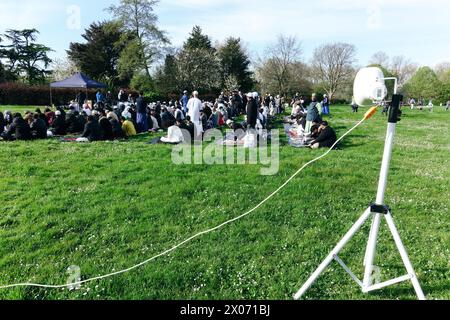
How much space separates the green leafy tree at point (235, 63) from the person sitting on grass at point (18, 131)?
137 feet

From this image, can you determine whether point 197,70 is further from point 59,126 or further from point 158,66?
point 59,126

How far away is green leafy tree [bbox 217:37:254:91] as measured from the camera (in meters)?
52.8

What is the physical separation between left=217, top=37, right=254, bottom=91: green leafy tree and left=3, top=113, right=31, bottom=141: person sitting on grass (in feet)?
137

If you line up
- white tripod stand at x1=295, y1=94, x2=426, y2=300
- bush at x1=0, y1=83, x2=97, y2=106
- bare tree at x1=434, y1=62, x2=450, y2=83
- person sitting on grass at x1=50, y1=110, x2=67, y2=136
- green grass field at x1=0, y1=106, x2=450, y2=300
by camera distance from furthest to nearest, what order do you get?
bare tree at x1=434, y1=62, x2=450, y2=83
bush at x1=0, y1=83, x2=97, y2=106
person sitting on grass at x1=50, y1=110, x2=67, y2=136
green grass field at x1=0, y1=106, x2=450, y2=300
white tripod stand at x1=295, y1=94, x2=426, y2=300

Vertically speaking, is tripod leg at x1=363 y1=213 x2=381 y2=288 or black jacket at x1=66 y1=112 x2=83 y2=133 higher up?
black jacket at x1=66 y1=112 x2=83 y2=133

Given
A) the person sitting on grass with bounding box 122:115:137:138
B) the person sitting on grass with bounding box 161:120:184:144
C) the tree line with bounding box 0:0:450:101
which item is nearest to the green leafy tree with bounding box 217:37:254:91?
the tree line with bounding box 0:0:450:101

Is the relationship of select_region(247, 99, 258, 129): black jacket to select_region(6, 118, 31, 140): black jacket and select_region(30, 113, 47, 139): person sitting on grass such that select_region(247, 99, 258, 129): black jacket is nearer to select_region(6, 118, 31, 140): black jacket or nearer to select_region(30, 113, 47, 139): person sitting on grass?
select_region(30, 113, 47, 139): person sitting on grass

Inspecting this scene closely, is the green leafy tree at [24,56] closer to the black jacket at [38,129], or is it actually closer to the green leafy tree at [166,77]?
the green leafy tree at [166,77]

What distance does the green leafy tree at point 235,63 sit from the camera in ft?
173

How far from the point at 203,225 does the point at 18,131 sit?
971 cm

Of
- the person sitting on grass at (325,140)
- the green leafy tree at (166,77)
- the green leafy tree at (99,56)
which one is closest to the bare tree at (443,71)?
the green leafy tree at (166,77)

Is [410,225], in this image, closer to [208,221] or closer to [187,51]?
[208,221]

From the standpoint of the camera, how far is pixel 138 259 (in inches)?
186

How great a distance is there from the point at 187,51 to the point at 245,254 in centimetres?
4457
